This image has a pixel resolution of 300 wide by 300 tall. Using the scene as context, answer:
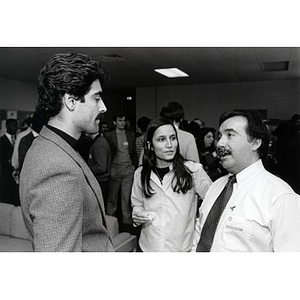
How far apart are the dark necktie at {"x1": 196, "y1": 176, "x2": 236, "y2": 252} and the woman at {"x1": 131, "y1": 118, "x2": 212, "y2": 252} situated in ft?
1.14

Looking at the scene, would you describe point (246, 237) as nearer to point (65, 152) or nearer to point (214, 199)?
point (214, 199)

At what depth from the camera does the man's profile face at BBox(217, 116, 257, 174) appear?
51.3 inches

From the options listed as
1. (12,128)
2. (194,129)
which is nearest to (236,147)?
(194,129)

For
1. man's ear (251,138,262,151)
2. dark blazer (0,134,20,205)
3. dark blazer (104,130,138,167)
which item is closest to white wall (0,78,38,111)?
dark blazer (0,134,20,205)

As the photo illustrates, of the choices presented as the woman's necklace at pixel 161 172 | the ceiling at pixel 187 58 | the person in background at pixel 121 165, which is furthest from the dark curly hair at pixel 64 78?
the person in background at pixel 121 165

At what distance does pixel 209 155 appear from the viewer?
2.45 m

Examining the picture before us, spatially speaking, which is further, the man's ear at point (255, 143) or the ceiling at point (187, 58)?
the ceiling at point (187, 58)

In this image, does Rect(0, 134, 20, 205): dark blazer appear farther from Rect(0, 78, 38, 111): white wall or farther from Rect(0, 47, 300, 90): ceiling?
Rect(0, 47, 300, 90): ceiling

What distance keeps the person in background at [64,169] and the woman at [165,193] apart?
672 mm

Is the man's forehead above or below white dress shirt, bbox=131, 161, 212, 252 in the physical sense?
above

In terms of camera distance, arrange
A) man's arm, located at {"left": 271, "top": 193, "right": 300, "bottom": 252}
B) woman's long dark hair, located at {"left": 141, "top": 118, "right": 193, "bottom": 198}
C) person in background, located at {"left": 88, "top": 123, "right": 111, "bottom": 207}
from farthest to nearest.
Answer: person in background, located at {"left": 88, "top": 123, "right": 111, "bottom": 207} → woman's long dark hair, located at {"left": 141, "top": 118, "right": 193, "bottom": 198} → man's arm, located at {"left": 271, "top": 193, "right": 300, "bottom": 252}

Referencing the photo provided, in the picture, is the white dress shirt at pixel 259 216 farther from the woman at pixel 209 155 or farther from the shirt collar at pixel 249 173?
the woman at pixel 209 155

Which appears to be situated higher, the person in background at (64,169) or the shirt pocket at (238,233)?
the person in background at (64,169)

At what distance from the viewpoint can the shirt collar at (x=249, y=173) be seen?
49.1 inches
